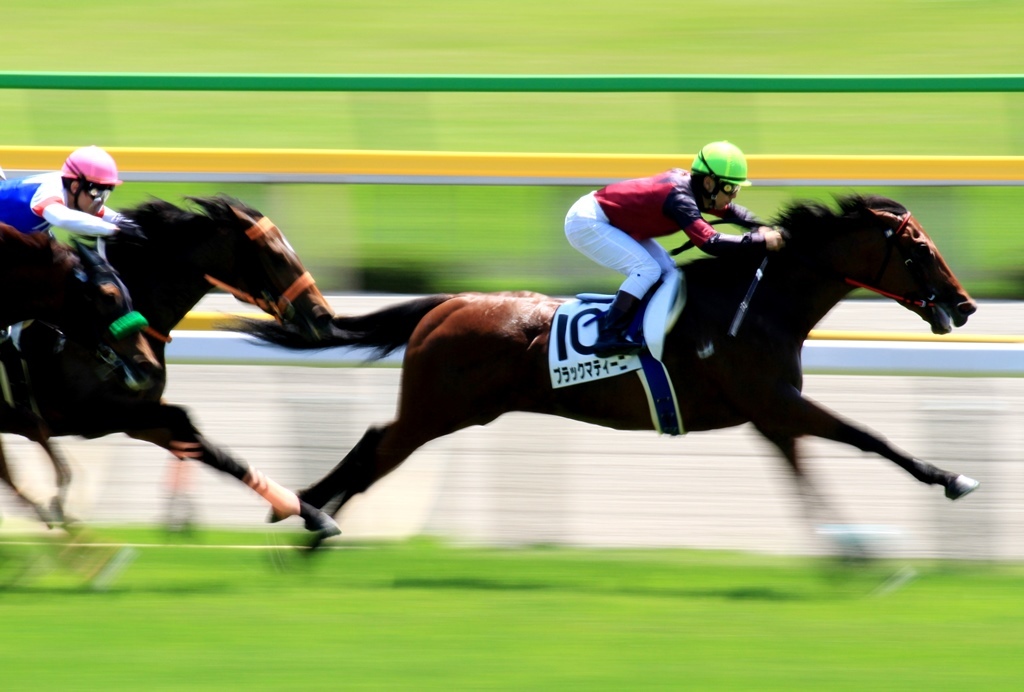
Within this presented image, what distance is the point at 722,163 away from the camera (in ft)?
19.4

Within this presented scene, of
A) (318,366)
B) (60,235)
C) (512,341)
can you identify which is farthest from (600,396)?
(60,235)

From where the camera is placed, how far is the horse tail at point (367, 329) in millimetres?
6328

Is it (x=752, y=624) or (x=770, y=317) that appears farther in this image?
(x=770, y=317)

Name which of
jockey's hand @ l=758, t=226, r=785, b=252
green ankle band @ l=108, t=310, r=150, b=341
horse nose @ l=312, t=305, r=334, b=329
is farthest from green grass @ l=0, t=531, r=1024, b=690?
jockey's hand @ l=758, t=226, r=785, b=252

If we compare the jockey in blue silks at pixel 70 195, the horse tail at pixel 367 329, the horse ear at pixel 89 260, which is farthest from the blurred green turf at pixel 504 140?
the horse ear at pixel 89 260

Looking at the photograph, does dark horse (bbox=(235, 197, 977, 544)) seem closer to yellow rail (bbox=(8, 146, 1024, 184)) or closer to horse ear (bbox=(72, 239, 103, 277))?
horse ear (bbox=(72, 239, 103, 277))

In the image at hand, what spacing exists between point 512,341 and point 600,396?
0.41 m

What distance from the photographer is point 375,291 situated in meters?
11.1

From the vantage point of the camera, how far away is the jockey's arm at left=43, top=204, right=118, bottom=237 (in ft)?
19.3

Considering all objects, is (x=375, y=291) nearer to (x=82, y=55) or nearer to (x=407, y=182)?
(x=407, y=182)

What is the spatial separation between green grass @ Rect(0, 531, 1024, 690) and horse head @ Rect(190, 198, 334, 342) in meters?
0.99

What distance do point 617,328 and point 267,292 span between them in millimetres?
1448

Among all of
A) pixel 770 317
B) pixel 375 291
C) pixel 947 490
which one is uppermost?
pixel 770 317

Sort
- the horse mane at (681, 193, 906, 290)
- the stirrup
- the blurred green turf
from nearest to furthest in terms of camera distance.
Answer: the stirrup → the horse mane at (681, 193, 906, 290) → the blurred green turf
